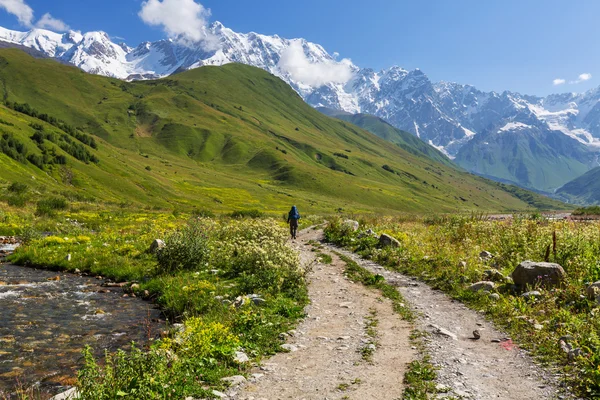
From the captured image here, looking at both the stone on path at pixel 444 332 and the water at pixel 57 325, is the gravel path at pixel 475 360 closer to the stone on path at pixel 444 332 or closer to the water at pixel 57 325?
the stone on path at pixel 444 332

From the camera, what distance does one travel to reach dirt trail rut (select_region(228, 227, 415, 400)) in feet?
27.0

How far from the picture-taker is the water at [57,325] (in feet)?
32.8

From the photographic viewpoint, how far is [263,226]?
87.6 ft

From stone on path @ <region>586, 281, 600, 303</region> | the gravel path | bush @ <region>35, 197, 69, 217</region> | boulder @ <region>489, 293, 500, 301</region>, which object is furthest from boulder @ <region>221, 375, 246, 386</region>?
bush @ <region>35, 197, 69, 217</region>

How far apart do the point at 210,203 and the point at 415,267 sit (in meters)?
122

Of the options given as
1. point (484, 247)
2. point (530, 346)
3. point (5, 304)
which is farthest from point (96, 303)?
point (484, 247)

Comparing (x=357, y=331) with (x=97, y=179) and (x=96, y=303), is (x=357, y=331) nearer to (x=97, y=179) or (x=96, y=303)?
(x=96, y=303)

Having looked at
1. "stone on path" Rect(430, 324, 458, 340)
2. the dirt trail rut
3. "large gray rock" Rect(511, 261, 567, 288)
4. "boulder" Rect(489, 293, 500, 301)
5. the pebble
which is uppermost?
"large gray rock" Rect(511, 261, 567, 288)

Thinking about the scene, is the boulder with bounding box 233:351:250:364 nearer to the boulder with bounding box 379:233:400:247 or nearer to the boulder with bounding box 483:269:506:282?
the boulder with bounding box 483:269:506:282

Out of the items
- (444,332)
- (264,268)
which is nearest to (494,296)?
(444,332)

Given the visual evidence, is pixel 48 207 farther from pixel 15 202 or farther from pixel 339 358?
pixel 339 358

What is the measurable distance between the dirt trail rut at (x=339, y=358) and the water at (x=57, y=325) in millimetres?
3172

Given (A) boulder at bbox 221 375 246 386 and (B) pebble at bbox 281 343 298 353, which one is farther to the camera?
(B) pebble at bbox 281 343 298 353

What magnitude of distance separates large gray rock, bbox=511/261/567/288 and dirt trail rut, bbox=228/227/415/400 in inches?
203
